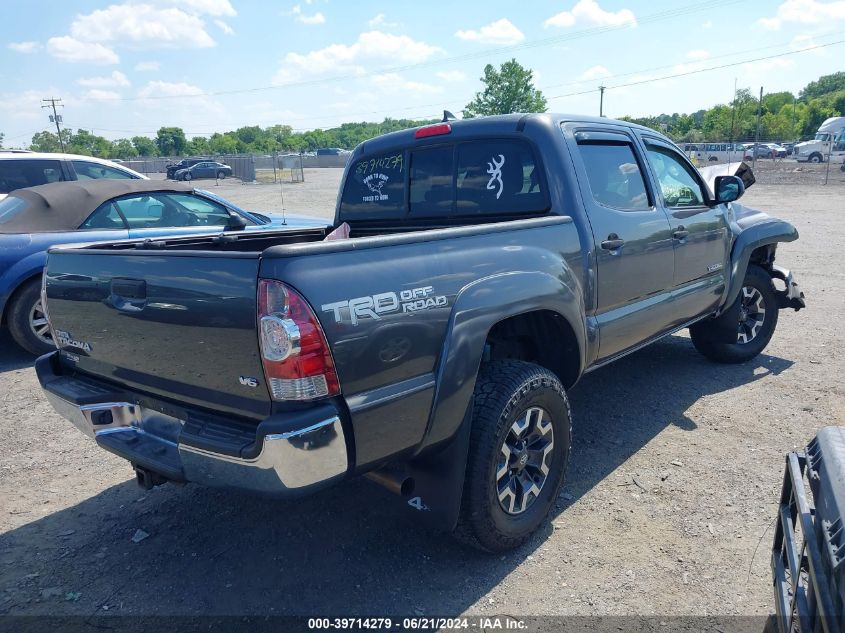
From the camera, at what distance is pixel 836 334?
6277 millimetres

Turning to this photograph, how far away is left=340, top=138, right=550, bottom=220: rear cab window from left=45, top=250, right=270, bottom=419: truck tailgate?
75.5 inches

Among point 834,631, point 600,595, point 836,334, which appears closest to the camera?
point 834,631

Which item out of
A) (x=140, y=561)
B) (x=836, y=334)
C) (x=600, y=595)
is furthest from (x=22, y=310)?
(x=836, y=334)

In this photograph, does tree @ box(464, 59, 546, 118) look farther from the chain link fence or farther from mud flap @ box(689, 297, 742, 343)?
mud flap @ box(689, 297, 742, 343)

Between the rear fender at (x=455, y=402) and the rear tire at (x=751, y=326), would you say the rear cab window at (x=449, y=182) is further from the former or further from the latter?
the rear tire at (x=751, y=326)

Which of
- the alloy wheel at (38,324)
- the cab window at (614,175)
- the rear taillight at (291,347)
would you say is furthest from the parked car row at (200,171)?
the rear taillight at (291,347)

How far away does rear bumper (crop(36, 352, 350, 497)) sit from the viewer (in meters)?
2.11

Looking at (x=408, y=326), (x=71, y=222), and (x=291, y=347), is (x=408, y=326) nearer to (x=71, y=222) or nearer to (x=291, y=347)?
(x=291, y=347)

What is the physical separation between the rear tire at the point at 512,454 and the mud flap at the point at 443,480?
0.07 metres

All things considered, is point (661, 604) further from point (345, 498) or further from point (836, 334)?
point (836, 334)

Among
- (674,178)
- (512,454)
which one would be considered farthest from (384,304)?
(674,178)

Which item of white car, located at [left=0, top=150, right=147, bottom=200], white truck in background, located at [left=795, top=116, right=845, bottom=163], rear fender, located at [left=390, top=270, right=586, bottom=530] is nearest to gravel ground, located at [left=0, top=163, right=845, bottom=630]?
rear fender, located at [left=390, top=270, right=586, bottom=530]

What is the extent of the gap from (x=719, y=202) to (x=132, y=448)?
4.42m

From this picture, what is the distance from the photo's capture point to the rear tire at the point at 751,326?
5551 millimetres
